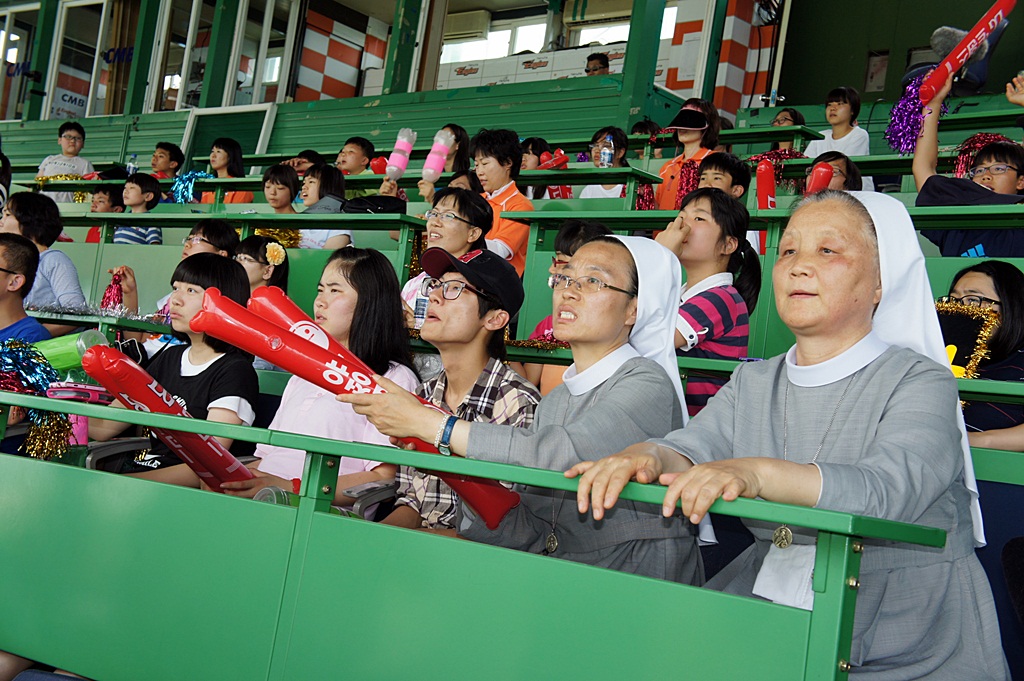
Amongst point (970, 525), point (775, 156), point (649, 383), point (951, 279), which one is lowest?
point (970, 525)

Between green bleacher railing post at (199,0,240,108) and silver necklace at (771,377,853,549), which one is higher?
green bleacher railing post at (199,0,240,108)

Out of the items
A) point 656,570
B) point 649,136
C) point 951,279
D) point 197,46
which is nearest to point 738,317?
point 951,279

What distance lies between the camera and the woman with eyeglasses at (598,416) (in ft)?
5.47

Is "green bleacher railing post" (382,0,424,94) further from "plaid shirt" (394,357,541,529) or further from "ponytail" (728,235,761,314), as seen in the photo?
"plaid shirt" (394,357,541,529)

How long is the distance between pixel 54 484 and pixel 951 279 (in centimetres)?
265

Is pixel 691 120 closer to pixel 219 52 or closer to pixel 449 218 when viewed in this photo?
pixel 449 218

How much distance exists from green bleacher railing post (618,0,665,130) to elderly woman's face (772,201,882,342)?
6134mm

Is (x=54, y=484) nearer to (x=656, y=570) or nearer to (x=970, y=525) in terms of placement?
(x=656, y=570)

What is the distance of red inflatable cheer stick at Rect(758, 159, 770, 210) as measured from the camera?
388 cm

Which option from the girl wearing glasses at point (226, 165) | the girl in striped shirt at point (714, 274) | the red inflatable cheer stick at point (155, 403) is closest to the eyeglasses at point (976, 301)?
the girl in striped shirt at point (714, 274)

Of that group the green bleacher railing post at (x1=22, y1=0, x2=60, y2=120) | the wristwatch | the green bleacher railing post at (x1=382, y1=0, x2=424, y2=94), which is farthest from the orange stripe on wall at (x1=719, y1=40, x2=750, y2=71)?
the green bleacher railing post at (x1=22, y1=0, x2=60, y2=120)

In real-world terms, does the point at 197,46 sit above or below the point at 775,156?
above

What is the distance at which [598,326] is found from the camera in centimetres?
198

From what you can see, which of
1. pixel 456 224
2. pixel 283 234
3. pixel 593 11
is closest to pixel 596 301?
pixel 456 224
